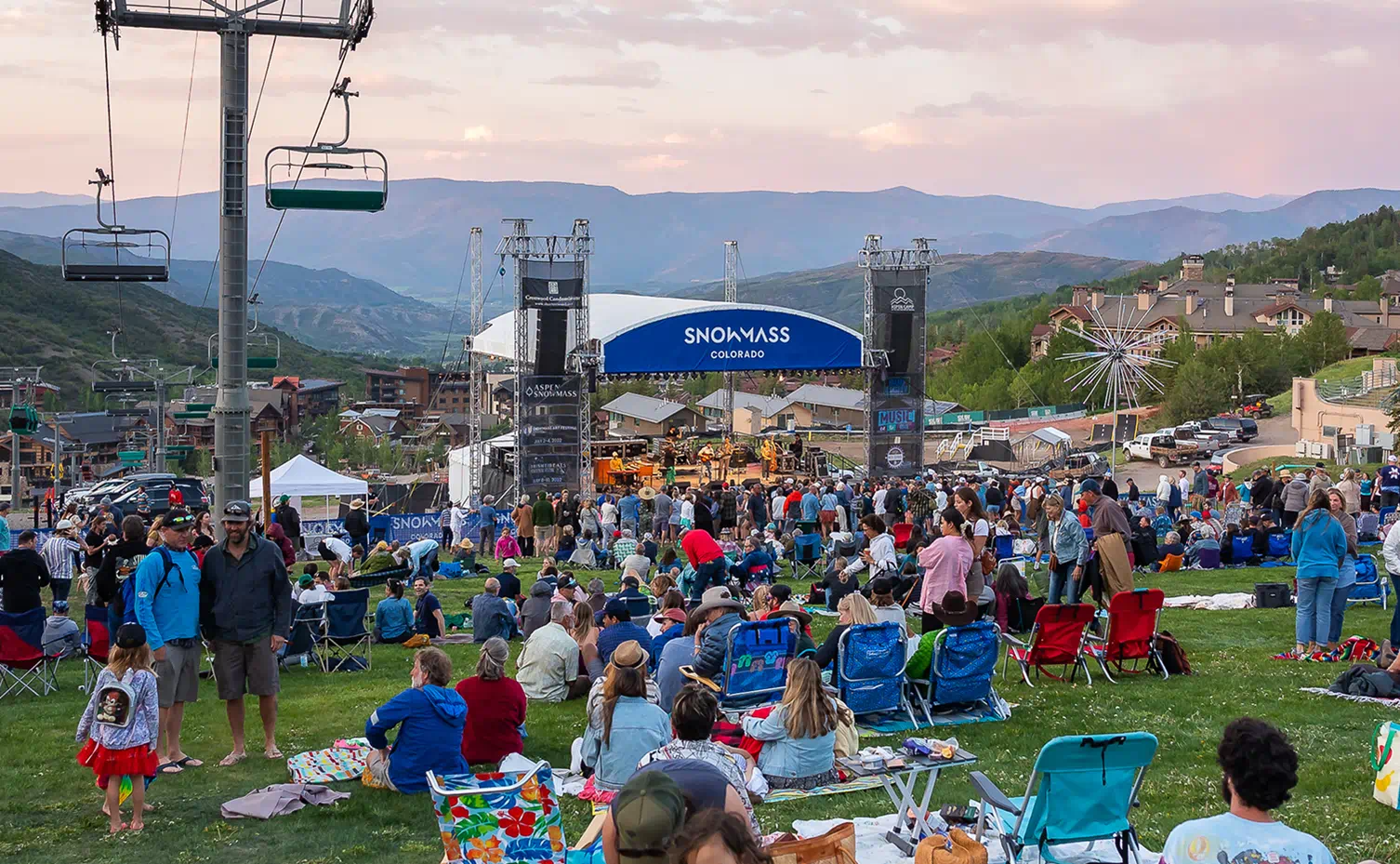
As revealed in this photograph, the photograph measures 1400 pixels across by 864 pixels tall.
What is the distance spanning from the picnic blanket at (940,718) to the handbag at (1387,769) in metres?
2.34

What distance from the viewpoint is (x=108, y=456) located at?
8156 centimetres

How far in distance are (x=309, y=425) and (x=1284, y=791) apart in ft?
426

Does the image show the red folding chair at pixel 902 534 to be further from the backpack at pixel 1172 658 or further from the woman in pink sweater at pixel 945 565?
the backpack at pixel 1172 658

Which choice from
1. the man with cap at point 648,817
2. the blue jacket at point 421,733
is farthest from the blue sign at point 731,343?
the man with cap at point 648,817

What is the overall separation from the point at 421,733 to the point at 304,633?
4.54 m

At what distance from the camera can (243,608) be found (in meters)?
7.51

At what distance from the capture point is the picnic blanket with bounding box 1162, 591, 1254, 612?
13.7 m

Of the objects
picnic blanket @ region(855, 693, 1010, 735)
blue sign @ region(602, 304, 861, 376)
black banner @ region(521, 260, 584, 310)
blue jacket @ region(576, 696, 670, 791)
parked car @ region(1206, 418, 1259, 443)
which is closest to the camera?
blue jacket @ region(576, 696, 670, 791)

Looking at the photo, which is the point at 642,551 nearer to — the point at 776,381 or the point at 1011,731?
the point at 1011,731

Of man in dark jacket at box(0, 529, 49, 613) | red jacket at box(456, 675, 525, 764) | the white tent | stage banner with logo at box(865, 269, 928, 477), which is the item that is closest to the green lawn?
red jacket at box(456, 675, 525, 764)

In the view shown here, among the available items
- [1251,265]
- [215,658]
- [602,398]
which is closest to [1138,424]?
[602,398]

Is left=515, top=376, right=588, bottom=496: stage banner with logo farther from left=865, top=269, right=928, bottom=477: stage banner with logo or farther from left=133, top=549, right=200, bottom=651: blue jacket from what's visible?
left=133, top=549, right=200, bottom=651: blue jacket

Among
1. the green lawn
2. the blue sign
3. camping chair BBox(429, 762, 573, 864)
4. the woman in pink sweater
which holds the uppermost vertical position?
the blue sign

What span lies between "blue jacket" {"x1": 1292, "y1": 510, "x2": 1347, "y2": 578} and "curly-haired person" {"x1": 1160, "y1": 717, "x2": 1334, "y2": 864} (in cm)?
680
